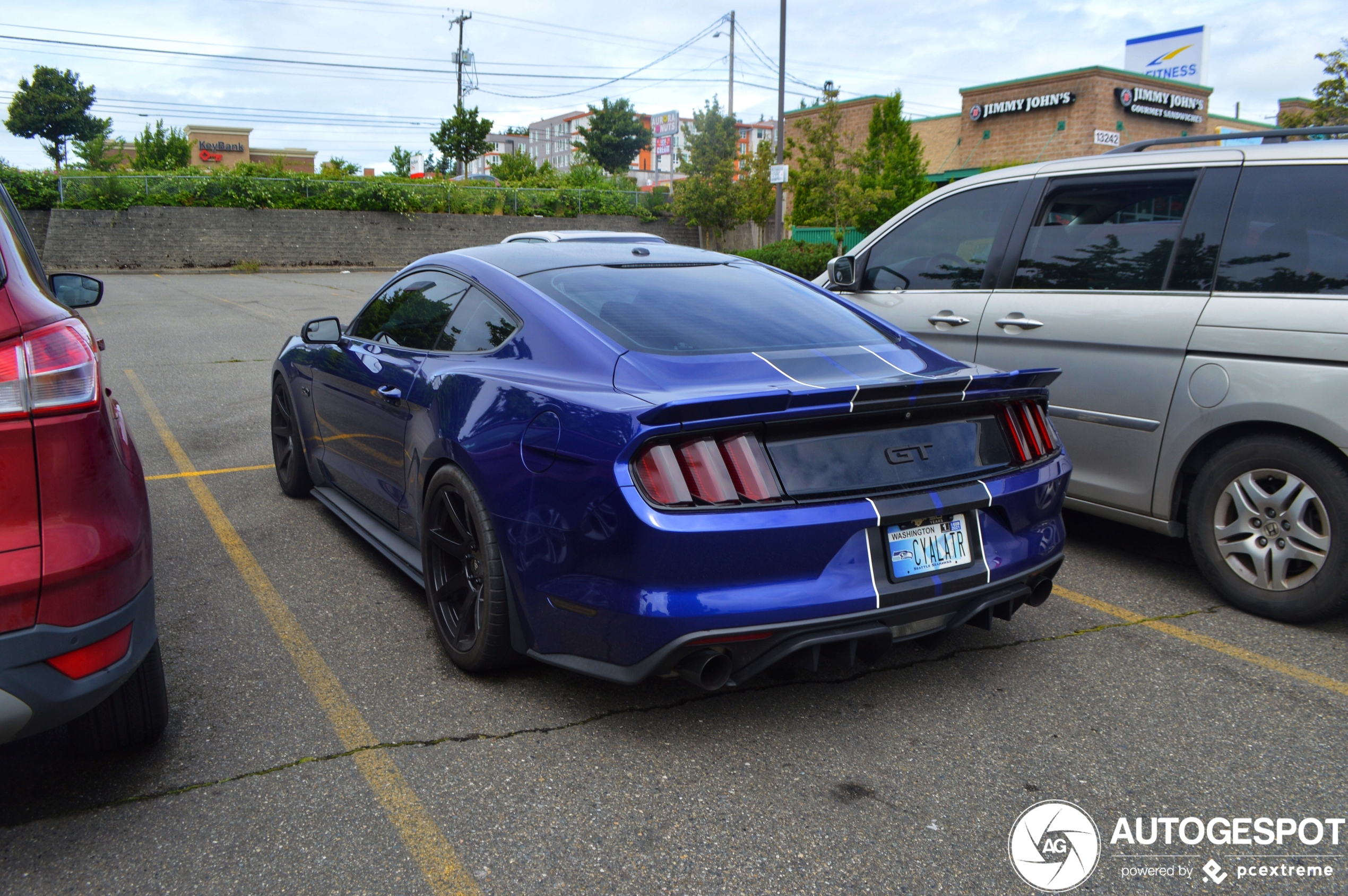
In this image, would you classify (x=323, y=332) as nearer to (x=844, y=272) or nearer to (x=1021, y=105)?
(x=844, y=272)

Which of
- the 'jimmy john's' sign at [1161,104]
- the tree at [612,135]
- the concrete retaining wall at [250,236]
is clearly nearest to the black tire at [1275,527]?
the concrete retaining wall at [250,236]

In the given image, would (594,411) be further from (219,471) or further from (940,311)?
(219,471)

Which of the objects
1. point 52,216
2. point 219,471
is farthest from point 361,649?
point 52,216

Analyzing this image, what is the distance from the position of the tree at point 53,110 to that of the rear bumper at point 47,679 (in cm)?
6653

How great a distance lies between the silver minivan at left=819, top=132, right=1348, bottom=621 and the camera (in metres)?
3.73

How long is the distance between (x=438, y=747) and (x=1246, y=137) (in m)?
4.55

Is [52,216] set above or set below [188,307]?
above

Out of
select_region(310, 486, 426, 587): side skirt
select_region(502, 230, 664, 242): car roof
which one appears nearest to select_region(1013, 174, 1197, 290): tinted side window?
select_region(502, 230, 664, 242): car roof

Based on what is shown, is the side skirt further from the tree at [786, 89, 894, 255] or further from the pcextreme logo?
the pcextreme logo

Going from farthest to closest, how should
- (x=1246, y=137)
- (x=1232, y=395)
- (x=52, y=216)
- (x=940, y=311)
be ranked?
(x=52, y=216)
(x=940, y=311)
(x=1246, y=137)
(x=1232, y=395)

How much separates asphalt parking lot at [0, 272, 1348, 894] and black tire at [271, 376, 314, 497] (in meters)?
1.18

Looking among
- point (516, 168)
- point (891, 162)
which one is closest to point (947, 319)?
point (891, 162)

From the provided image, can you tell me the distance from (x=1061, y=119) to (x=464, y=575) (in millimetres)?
38078

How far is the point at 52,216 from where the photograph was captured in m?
29.4
